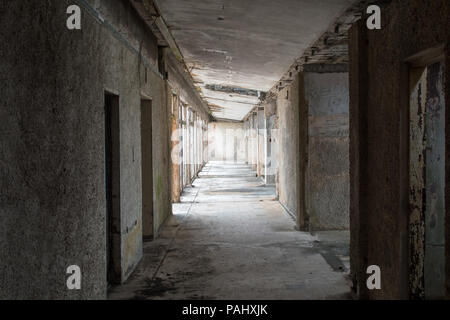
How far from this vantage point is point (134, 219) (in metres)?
5.47

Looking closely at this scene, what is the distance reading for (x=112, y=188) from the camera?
477cm

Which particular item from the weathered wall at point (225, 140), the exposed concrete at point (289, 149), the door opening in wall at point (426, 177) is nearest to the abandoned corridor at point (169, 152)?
the door opening in wall at point (426, 177)

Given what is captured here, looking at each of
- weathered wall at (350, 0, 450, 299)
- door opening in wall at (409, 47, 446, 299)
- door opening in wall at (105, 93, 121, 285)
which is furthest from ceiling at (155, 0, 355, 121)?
door opening in wall at (105, 93, 121, 285)

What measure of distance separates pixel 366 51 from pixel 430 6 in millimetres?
1357

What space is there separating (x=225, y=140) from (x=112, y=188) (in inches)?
1061

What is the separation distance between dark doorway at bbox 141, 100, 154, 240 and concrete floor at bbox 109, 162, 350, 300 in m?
0.31

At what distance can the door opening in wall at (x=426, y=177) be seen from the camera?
3.30 metres

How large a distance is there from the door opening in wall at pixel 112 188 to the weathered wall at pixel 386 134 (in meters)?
2.53

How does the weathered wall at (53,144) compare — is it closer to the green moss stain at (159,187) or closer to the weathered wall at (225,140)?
the green moss stain at (159,187)

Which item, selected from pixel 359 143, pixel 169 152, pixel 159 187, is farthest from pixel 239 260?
pixel 169 152

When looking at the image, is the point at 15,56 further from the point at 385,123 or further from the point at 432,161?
the point at 432,161

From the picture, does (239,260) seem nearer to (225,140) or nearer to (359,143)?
(359,143)

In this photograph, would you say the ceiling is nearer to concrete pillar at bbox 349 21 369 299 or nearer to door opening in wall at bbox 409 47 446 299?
concrete pillar at bbox 349 21 369 299

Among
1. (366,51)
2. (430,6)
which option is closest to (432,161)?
(366,51)
